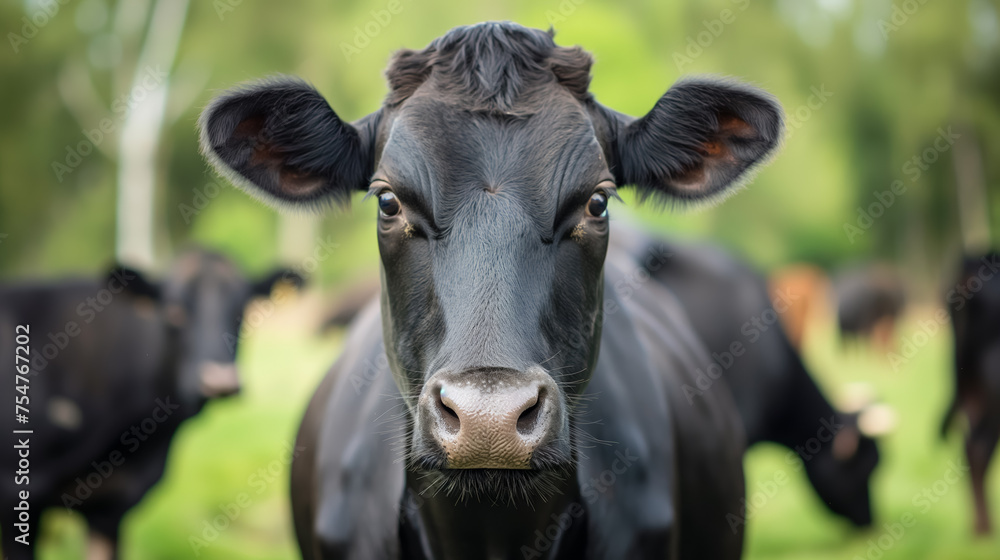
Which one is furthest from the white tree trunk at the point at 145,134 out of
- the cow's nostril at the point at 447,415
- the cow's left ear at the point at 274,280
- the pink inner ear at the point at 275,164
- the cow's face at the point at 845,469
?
the cow's nostril at the point at 447,415

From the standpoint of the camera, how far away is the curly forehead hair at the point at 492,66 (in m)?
2.60

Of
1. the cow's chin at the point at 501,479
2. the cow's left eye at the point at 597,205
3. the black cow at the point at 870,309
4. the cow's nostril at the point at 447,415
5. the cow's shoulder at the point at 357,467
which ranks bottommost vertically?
the black cow at the point at 870,309

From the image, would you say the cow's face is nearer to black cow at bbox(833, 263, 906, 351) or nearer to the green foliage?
the green foliage

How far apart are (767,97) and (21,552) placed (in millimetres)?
5711

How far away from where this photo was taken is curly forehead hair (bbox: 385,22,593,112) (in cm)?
260

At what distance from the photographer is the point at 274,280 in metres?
8.71

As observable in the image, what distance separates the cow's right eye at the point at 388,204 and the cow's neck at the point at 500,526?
84 cm

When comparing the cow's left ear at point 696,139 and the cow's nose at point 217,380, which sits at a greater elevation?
the cow's left ear at point 696,139

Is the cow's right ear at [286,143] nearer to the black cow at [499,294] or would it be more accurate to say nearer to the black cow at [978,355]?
the black cow at [499,294]

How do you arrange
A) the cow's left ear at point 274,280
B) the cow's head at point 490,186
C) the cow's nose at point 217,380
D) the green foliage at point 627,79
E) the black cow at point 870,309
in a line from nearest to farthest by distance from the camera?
the cow's head at point 490,186 → the cow's nose at point 217,380 → the cow's left ear at point 274,280 → the green foliage at point 627,79 → the black cow at point 870,309

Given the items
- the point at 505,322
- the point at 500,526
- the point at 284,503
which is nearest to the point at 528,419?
the point at 505,322

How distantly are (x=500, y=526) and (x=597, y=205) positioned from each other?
1031mm

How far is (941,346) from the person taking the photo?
19.5 meters

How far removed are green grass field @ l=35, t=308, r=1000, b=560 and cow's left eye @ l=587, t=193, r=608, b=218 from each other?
17.0 ft
